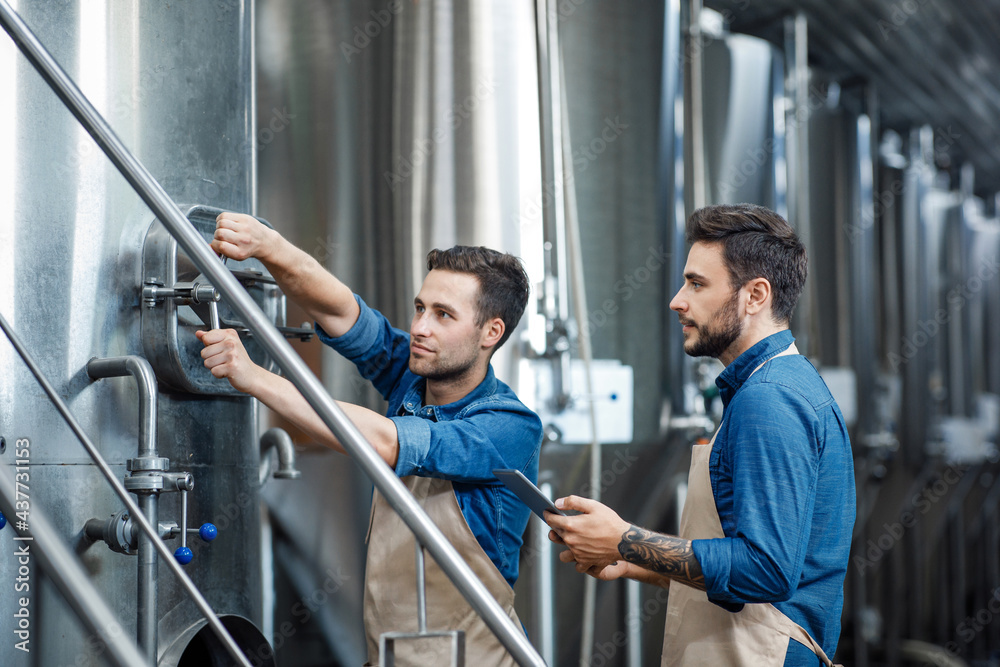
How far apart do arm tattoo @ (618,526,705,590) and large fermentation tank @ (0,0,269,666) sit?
0.97 m

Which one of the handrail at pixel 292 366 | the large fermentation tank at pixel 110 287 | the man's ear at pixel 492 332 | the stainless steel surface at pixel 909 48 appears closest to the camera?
the handrail at pixel 292 366

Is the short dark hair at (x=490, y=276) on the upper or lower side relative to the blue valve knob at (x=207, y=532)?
upper

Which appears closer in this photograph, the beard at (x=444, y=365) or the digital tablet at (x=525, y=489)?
the digital tablet at (x=525, y=489)

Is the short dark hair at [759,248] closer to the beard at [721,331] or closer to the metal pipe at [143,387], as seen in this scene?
the beard at [721,331]

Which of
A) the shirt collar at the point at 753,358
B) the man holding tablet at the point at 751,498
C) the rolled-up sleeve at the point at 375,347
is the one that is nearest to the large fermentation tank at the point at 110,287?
the rolled-up sleeve at the point at 375,347

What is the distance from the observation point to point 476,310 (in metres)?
1.94

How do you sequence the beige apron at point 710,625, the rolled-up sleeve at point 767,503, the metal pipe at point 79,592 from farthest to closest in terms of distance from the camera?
the beige apron at point 710,625 → the rolled-up sleeve at point 767,503 → the metal pipe at point 79,592

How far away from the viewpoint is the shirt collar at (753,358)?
64.2 inches

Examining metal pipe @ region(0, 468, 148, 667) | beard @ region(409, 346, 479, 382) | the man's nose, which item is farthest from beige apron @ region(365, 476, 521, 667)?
metal pipe @ region(0, 468, 148, 667)

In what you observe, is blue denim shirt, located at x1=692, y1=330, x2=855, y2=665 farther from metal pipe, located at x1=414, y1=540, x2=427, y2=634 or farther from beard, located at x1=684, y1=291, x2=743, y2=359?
metal pipe, located at x1=414, y1=540, x2=427, y2=634

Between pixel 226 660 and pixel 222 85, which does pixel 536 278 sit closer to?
pixel 222 85

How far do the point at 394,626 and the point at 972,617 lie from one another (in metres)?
6.09

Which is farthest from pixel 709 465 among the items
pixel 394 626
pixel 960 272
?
pixel 960 272

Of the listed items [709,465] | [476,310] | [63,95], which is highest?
[63,95]
